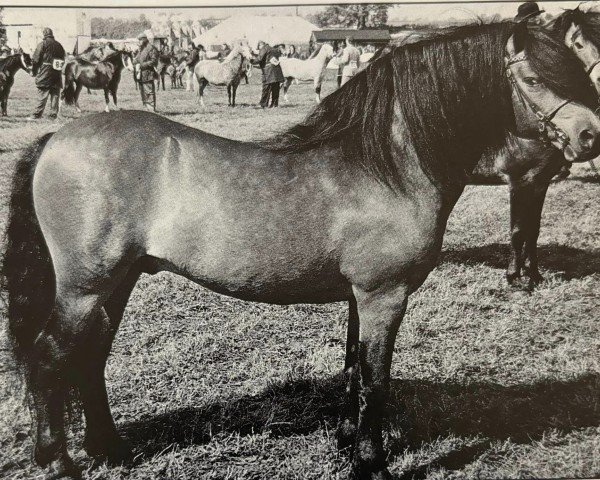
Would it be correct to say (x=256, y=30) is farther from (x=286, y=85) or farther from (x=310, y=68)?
(x=286, y=85)

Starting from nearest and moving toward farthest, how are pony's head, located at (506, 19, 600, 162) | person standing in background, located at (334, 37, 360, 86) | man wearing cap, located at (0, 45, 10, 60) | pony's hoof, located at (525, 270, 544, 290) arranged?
pony's head, located at (506, 19, 600, 162), man wearing cap, located at (0, 45, 10, 60), person standing in background, located at (334, 37, 360, 86), pony's hoof, located at (525, 270, 544, 290)

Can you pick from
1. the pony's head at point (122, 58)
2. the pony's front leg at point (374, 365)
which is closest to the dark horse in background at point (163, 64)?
the pony's head at point (122, 58)

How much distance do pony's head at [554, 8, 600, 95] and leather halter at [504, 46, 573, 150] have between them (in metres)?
0.46

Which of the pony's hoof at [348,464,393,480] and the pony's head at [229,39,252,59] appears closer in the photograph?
the pony's hoof at [348,464,393,480]

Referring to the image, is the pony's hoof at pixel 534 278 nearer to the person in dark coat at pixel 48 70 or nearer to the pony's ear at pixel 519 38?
the pony's ear at pixel 519 38

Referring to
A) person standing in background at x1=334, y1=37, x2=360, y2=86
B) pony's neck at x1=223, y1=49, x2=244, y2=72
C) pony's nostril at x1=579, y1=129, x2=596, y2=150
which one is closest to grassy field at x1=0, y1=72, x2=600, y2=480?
person standing in background at x1=334, y1=37, x2=360, y2=86

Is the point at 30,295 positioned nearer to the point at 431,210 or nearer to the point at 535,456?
the point at 431,210

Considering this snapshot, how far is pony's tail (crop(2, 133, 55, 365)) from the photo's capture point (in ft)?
7.45

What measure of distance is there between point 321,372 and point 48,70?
2.31 metres

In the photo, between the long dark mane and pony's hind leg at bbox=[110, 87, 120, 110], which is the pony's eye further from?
pony's hind leg at bbox=[110, 87, 120, 110]

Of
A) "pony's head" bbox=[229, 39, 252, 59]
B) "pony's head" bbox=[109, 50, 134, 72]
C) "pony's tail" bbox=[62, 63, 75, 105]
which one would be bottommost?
"pony's tail" bbox=[62, 63, 75, 105]

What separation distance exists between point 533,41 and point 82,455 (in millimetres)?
2764

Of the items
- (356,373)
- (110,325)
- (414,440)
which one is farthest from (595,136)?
(110,325)

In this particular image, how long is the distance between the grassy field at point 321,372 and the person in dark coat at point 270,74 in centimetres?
9
